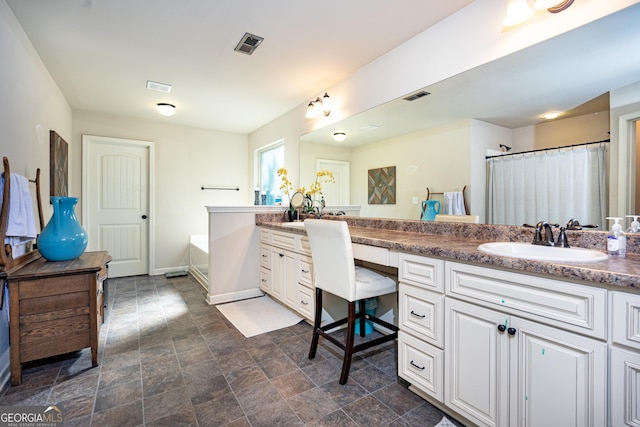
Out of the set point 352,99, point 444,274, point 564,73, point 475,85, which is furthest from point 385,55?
point 444,274

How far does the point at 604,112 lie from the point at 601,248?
2.04 feet

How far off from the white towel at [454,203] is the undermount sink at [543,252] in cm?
46

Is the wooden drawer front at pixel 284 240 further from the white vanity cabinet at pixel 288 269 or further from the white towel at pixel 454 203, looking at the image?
the white towel at pixel 454 203

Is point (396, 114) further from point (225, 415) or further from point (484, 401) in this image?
point (225, 415)

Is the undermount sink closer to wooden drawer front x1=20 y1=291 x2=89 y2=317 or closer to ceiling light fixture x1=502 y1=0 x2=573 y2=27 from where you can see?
ceiling light fixture x1=502 y1=0 x2=573 y2=27

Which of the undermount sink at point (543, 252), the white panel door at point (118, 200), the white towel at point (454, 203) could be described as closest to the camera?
the undermount sink at point (543, 252)

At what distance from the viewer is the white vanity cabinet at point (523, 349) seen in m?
0.96

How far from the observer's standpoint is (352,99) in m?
2.79

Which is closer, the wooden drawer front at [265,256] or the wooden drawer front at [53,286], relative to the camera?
the wooden drawer front at [53,286]

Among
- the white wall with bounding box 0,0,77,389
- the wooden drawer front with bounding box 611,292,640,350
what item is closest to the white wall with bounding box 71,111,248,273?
the white wall with bounding box 0,0,77,389

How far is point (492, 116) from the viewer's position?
5.85ft

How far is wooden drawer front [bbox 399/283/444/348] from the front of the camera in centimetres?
141

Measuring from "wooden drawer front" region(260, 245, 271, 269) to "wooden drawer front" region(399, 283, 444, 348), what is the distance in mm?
1761

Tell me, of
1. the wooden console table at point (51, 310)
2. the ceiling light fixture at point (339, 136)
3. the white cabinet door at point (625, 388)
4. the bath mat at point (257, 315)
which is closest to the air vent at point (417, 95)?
the ceiling light fixture at point (339, 136)
